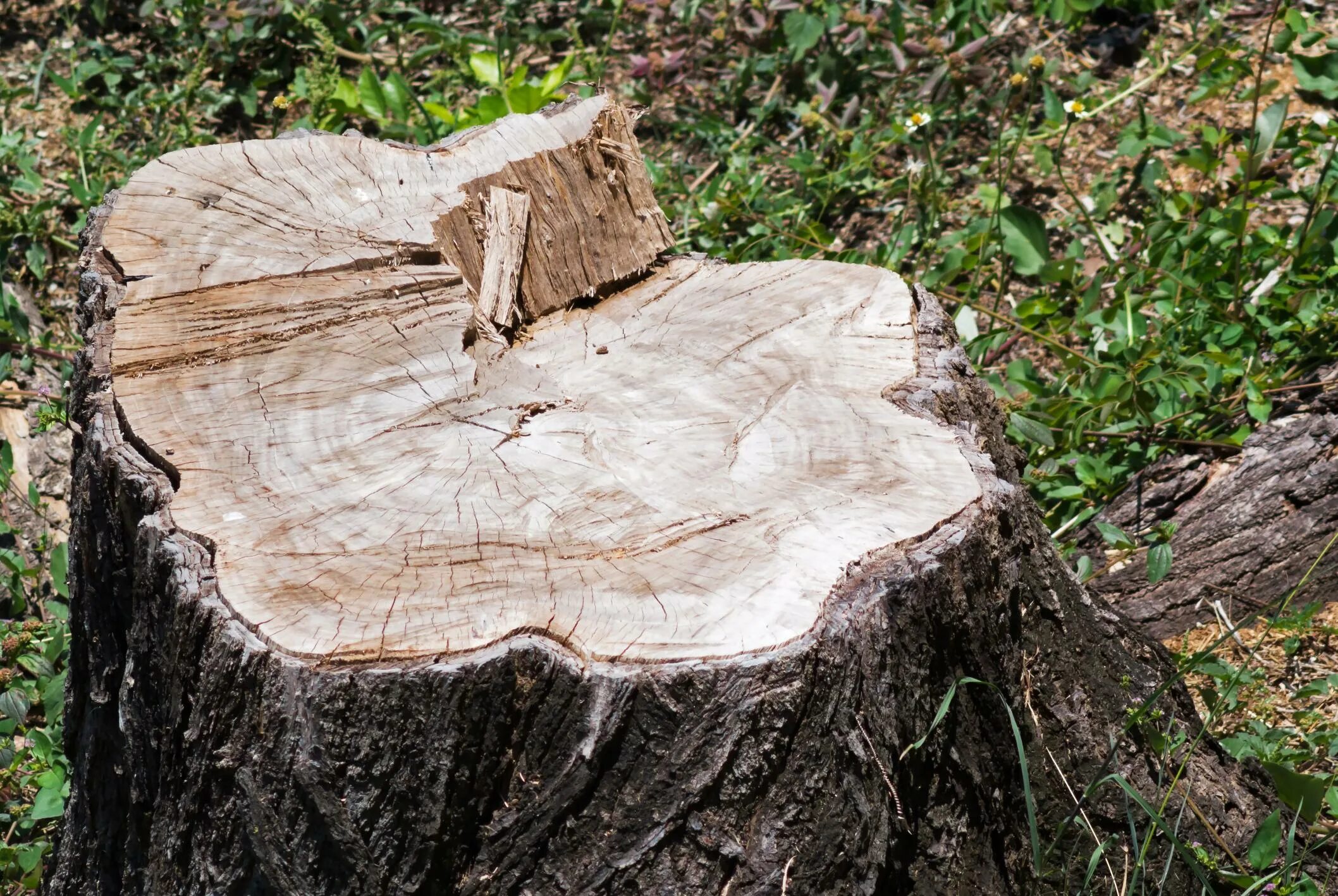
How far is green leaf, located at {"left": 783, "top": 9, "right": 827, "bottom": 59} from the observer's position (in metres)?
3.95

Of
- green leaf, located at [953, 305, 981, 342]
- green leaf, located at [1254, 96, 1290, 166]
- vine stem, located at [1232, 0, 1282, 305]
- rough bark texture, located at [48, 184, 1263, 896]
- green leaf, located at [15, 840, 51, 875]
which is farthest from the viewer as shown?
green leaf, located at [953, 305, 981, 342]

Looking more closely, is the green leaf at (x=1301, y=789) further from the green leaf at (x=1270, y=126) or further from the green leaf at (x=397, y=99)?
the green leaf at (x=397, y=99)

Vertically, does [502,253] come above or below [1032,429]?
above

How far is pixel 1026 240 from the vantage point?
3203 millimetres

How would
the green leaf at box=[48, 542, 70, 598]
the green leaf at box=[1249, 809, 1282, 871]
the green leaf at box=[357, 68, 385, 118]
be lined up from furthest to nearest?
1. the green leaf at box=[357, 68, 385, 118]
2. the green leaf at box=[48, 542, 70, 598]
3. the green leaf at box=[1249, 809, 1282, 871]

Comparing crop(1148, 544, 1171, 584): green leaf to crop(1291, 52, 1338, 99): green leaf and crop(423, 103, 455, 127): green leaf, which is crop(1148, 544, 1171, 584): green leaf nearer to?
crop(1291, 52, 1338, 99): green leaf

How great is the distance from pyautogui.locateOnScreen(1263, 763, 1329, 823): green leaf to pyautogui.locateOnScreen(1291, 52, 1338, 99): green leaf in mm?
2090

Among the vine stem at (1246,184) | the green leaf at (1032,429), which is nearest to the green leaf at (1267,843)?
the green leaf at (1032,429)

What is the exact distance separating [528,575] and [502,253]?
0.89m

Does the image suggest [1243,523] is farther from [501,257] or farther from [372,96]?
[372,96]

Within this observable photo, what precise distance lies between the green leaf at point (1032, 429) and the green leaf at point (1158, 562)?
338mm

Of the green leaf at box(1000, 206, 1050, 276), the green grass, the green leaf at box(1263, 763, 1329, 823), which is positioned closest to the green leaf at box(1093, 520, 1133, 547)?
the green grass

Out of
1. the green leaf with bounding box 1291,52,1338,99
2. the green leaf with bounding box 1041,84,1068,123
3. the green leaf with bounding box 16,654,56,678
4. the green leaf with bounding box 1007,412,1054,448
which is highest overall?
the green leaf with bounding box 1291,52,1338,99

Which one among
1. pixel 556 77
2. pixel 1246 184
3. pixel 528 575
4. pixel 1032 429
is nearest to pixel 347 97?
pixel 556 77
